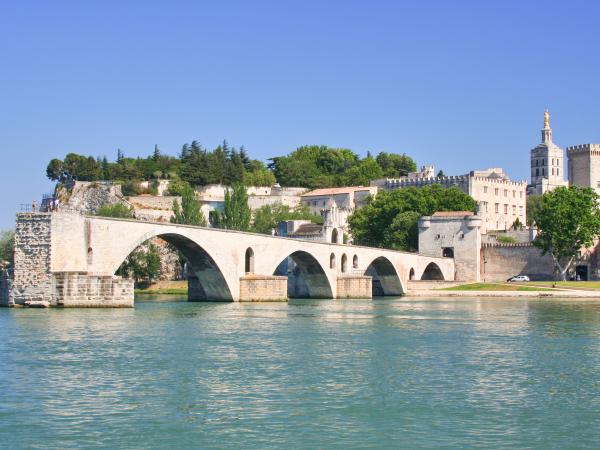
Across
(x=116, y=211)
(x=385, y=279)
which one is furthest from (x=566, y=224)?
(x=116, y=211)

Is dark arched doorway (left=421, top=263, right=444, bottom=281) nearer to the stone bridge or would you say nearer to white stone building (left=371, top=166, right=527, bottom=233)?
the stone bridge

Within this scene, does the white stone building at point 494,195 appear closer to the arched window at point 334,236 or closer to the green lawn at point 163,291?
the arched window at point 334,236

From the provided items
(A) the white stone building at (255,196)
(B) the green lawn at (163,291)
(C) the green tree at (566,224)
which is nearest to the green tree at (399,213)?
(C) the green tree at (566,224)

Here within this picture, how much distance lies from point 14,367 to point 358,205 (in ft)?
305

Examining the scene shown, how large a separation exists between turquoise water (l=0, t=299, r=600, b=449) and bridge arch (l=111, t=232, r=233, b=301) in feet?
45.3

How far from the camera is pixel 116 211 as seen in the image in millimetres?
91438

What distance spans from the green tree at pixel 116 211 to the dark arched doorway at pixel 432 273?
29182mm

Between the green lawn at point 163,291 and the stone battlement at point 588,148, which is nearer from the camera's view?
the green lawn at point 163,291

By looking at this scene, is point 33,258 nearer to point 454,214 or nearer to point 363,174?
point 454,214

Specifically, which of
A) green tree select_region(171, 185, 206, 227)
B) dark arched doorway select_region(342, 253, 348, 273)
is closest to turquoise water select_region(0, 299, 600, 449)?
dark arched doorway select_region(342, 253, 348, 273)

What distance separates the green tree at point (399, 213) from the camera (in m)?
92.8

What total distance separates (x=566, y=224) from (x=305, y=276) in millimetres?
25919

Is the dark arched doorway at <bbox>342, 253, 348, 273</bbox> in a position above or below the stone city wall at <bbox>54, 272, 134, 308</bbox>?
above

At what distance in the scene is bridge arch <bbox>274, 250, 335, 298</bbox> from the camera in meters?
67.7
